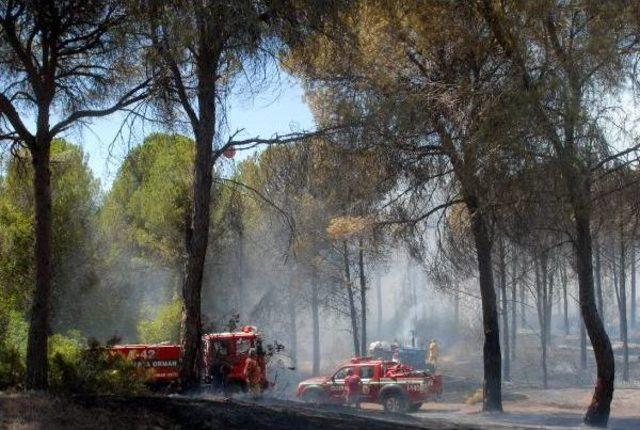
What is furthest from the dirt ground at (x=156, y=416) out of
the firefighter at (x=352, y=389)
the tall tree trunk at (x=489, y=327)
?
the firefighter at (x=352, y=389)

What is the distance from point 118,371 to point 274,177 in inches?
184

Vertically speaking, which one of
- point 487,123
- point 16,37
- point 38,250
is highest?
point 16,37

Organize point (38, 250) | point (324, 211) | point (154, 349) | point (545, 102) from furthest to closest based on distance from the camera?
point (324, 211) < point (154, 349) < point (545, 102) < point (38, 250)

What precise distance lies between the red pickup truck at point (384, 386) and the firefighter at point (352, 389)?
0.12 meters

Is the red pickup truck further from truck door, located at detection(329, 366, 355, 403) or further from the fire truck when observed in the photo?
the fire truck

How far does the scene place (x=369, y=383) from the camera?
994 inches

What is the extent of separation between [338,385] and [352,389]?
2.02 feet

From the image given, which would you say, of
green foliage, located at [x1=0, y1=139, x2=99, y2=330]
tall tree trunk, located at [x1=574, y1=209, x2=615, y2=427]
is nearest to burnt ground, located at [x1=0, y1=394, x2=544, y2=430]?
tall tree trunk, located at [x1=574, y1=209, x2=615, y2=427]

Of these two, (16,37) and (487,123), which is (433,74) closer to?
(487,123)

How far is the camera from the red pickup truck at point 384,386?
24.2m

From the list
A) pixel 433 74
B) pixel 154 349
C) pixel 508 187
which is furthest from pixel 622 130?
pixel 154 349

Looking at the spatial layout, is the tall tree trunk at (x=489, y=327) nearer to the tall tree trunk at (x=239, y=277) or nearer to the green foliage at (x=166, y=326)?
the green foliage at (x=166, y=326)

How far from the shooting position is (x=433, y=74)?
59.5 feet

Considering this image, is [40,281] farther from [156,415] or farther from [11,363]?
[156,415]
